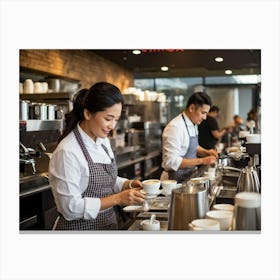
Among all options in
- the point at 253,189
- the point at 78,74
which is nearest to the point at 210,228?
the point at 253,189

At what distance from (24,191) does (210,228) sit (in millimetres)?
1771

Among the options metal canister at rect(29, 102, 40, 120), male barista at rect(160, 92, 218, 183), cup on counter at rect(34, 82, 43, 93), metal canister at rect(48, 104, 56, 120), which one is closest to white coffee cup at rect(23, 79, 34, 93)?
cup on counter at rect(34, 82, 43, 93)

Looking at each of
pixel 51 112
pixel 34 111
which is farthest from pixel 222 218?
pixel 51 112

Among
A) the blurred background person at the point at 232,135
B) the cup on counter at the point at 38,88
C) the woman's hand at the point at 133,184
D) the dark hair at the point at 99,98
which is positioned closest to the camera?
the dark hair at the point at 99,98

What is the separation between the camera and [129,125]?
676 cm

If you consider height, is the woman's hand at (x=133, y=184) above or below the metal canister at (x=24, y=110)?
below

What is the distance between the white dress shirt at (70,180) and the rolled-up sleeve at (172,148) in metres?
1.40

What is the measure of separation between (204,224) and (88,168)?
579 mm

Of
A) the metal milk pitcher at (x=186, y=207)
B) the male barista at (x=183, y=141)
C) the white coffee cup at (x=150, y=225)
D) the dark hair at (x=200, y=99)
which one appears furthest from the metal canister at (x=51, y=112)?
the metal milk pitcher at (x=186, y=207)

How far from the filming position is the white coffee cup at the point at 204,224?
138 centimetres

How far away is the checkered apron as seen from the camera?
1766mm

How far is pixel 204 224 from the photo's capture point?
1413 millimetres

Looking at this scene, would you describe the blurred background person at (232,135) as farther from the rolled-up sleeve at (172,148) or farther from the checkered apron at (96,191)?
the checkered apron at (96,191)
